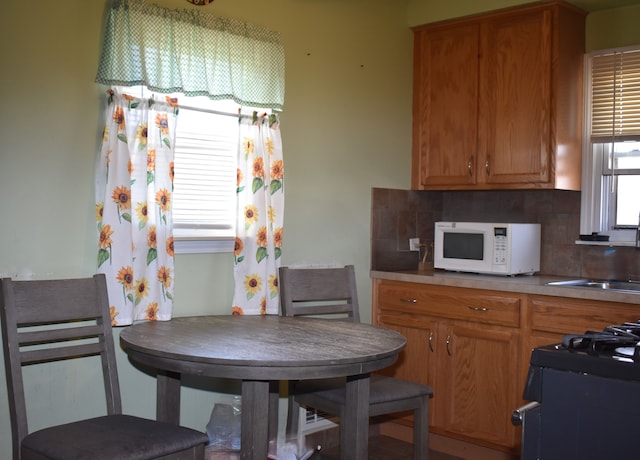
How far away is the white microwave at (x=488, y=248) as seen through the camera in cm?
373

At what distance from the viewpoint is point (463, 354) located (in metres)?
3.65

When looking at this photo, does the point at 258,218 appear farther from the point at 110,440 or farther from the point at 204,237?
the point at 110,440

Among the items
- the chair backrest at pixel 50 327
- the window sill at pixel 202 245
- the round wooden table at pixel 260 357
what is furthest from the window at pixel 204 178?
the chair backrest at pixel 50 327

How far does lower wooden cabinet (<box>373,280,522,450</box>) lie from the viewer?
3486mm

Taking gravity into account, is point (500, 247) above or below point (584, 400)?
above

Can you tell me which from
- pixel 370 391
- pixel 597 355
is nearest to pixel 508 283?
pixel 370 391

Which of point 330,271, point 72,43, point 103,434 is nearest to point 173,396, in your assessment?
point 103,434

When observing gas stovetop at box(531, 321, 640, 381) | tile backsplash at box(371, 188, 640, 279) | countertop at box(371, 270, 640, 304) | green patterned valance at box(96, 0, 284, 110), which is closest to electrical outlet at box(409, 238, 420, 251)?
tile backsplash at box(371, 188, 640, 279)

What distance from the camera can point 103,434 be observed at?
2.25 metres

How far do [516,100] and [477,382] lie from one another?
1457 millimetres

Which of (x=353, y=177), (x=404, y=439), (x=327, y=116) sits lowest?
(x=404, y=439)

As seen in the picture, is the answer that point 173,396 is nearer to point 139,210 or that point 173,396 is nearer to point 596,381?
point 139,210

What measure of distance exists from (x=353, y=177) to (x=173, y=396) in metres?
1.62

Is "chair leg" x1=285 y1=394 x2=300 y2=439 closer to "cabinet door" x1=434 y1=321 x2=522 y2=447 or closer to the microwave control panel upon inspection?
"cabinet door" x1=434 y1=321 x2=522 y2=447
